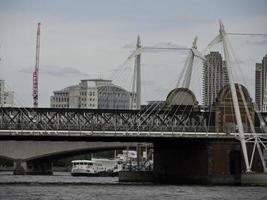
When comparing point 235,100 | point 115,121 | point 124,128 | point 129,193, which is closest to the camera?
point 129,193

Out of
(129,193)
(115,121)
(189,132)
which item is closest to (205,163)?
(189,132)

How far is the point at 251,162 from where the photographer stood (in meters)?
159

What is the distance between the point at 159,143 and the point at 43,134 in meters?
35.1

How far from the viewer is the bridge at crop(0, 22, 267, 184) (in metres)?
159

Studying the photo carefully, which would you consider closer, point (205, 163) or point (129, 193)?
point (129, 193)

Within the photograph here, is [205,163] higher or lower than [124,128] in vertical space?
lower

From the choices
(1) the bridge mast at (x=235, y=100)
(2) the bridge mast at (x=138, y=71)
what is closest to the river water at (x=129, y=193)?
(1) the bridge mast at (x=235, y=100)

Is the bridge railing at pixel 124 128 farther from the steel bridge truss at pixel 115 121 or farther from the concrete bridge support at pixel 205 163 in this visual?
the concrete bridge support at pixel 205 163

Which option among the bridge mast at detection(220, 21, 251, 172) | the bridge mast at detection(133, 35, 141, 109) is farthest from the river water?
the bridge mast at detection(133, 35, 141, 109)

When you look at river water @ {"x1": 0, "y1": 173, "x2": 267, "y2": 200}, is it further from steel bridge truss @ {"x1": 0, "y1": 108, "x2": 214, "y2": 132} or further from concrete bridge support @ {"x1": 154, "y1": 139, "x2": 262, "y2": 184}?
steel bridge truss @ {"x1": 0, "y1": 108, "x2": 214, "y2": 132}

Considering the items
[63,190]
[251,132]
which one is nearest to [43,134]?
[63,190]

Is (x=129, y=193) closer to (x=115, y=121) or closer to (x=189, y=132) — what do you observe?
(x=189, y=132)

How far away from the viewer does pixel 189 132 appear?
16238cm

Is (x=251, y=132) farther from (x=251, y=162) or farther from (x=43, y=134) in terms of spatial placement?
(x=43, y=134)
